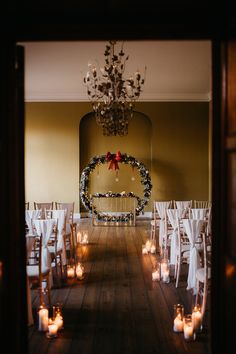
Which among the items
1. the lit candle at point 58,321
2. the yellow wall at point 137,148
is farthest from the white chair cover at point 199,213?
the yellow wall at point 137,148

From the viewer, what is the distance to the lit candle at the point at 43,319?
165 inches

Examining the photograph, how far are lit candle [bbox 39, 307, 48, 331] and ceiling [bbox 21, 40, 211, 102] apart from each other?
18.8 feet

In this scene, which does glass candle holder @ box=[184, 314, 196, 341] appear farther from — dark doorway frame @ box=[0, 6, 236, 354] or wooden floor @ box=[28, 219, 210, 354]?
dark doorway frame @ box=[0, 6, 236, 354]

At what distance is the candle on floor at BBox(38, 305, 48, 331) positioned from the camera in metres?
4.19

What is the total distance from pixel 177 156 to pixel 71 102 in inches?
163

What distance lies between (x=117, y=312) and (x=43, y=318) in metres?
1.02

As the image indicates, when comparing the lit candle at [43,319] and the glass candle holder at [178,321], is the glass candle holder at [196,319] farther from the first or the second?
the lit candle at [43,319]

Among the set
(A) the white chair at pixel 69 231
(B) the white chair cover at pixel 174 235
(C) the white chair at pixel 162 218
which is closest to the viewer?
(B) the white chair cover at pixel 174 235

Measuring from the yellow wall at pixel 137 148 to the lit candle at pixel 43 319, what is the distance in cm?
981

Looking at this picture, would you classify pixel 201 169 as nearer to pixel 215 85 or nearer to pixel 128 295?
pixel 128 295

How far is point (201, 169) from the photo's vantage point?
14172mm
